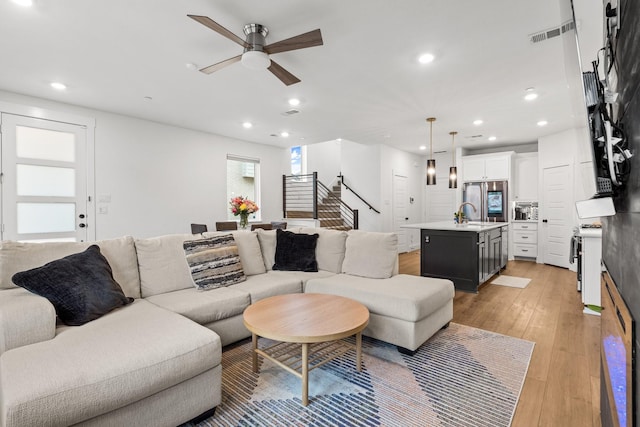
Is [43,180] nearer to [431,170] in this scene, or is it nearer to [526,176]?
[431,170]

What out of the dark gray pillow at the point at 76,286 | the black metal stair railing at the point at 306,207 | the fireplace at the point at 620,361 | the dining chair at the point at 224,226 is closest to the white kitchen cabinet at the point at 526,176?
the black metal stair railing at the point at 306,207

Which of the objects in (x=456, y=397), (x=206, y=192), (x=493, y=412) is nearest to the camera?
(x=493, y=412)

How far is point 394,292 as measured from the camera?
8.20 ft

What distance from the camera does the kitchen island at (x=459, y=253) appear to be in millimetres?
4059

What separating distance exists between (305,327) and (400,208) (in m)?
6.41

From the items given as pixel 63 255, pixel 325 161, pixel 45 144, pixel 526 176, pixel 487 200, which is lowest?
pixel 63 255

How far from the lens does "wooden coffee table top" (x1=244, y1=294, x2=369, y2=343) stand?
1782mm

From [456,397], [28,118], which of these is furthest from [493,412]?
[28,118]

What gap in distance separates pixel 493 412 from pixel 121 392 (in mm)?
1929

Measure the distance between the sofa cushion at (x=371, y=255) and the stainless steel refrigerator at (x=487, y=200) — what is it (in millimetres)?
4949

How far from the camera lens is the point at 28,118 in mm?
4012

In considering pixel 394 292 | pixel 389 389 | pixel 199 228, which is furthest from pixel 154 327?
pixel 199 228

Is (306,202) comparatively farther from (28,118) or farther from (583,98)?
(583,98)

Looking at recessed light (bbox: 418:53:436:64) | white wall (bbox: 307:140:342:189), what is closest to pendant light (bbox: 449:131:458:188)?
recessed light (bbox: 418:53:436:64)
